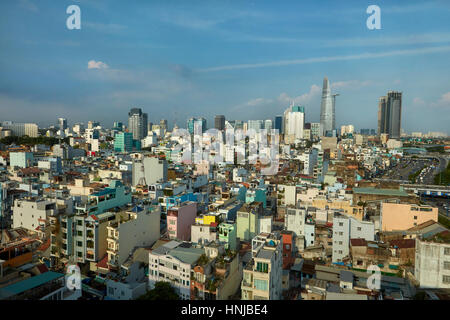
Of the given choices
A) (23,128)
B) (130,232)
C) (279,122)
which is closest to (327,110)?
(279,122)

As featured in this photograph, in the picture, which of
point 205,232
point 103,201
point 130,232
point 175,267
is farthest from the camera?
point 103,201

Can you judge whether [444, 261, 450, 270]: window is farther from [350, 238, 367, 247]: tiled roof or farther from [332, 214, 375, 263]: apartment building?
[332, 214, 375, 263]: apartment building

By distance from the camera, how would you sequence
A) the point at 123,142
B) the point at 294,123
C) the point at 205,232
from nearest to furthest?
the point at 205,232 → the point at 123,142 → the point at 294,123

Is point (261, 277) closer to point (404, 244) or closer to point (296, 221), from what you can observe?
point (296, 221)

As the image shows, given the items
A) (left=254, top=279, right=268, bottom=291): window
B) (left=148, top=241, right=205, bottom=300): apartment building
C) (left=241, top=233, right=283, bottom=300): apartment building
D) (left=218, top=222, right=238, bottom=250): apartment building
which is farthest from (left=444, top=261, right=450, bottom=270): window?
(left=148, top=241, right=205, bottom=300): apartment building

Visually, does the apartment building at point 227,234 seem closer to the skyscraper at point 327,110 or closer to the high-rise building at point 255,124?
the high-rise building at point 255,124

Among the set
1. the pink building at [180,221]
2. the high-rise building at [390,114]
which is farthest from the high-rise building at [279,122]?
the pink building at [180,221]
